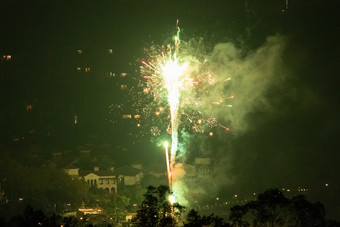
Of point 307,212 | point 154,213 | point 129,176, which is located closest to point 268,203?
point 307,212

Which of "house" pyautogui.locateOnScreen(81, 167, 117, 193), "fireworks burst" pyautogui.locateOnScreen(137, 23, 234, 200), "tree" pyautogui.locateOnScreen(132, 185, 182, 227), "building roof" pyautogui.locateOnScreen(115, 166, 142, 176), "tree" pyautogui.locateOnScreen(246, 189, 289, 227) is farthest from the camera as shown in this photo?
"building roof" pyautogui.locateOnScreen(115, 166, 142, 176)

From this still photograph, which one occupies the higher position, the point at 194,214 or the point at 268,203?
the point at 268,203

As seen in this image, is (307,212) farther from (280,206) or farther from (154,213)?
(154,213)

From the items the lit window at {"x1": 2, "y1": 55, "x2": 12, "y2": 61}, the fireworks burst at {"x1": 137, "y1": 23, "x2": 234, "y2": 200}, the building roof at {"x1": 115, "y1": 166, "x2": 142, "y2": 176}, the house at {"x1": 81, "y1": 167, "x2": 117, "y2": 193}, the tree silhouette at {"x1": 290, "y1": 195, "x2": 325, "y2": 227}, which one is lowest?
the tree silhouette at {"x1": 290, "y1": 195, "x2": 325, "y2": 227}

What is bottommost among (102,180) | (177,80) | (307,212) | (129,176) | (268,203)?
(307,212)

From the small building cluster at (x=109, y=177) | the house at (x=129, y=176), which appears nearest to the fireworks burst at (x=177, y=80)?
the house at (x=129, y=176)

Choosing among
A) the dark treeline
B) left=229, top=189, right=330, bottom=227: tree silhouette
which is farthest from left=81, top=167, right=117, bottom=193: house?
left=229, top=189, right=330, bottom=227: tree silhouette

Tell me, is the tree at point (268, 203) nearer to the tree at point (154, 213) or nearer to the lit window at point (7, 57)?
the tree at point (154, 213)

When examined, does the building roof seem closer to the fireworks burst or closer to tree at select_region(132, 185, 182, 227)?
the fireworks burst

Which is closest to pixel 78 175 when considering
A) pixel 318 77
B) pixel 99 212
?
pixel 99 212

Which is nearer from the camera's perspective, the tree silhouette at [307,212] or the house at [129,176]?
the tree silhouette at [307,212]

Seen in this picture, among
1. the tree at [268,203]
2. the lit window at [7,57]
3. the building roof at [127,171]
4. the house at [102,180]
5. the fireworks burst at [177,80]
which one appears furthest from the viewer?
the lit window at [7,57]
